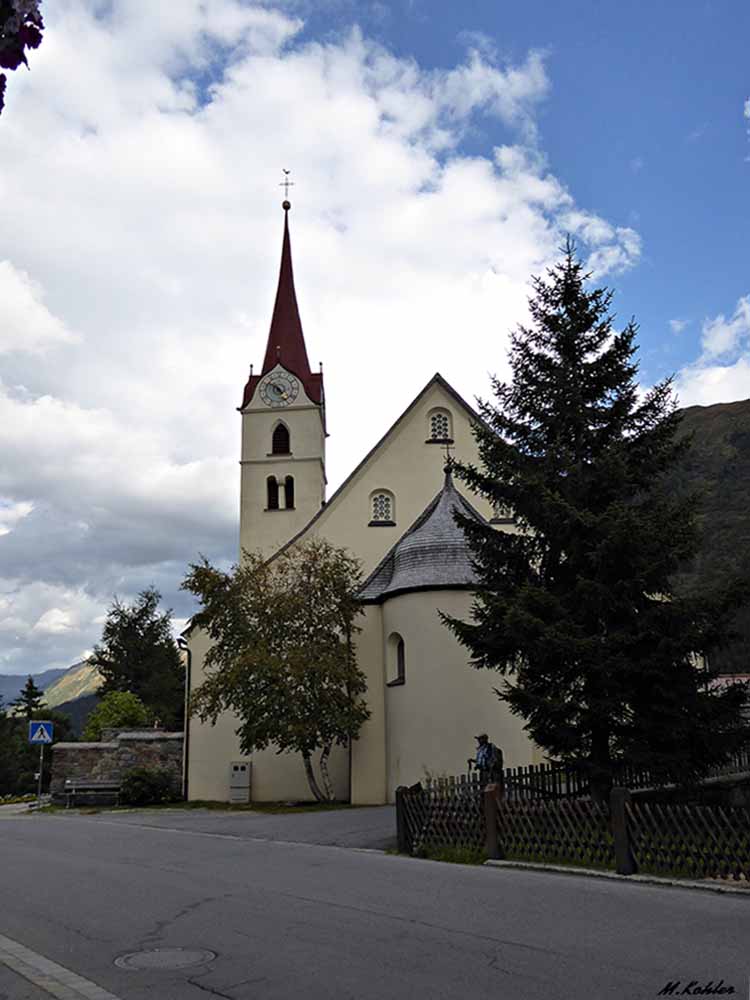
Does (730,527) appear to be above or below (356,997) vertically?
above

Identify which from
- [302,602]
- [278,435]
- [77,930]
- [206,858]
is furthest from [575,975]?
[278,435]

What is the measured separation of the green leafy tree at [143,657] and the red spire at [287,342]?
36.6 metres

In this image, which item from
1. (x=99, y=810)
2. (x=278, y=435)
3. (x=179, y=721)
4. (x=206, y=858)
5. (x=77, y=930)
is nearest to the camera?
(x=77, y=930)

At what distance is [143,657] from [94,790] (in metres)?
48.8

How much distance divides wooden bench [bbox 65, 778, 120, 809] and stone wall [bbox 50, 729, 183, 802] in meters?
0.77

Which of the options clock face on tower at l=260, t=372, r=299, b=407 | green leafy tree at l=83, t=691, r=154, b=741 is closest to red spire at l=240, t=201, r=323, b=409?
clock face on tower at l=260, t=372, r=299, b=407

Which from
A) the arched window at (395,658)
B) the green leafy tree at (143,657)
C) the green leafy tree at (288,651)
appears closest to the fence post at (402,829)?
the green leafy tree at (288,651)

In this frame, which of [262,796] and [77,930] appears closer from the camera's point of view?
[77,930]

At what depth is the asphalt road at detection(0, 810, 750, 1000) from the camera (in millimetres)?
6367

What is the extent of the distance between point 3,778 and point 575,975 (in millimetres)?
80956

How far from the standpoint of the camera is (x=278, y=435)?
4147 centimetres

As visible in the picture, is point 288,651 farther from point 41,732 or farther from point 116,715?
point 116,715

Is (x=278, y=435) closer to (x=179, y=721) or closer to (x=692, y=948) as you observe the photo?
(x=179, y=721)

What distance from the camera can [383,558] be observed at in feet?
100
